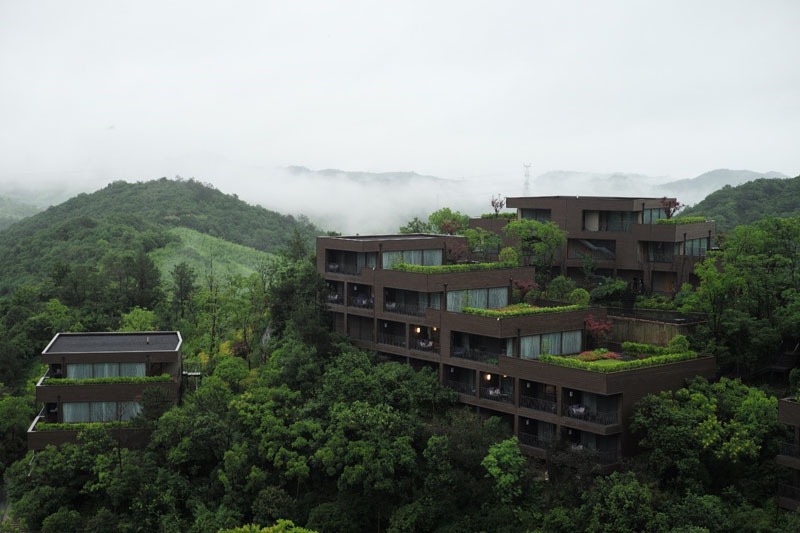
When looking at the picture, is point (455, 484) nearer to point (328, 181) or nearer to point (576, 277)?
point (576, 277)

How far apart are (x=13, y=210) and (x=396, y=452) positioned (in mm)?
124583

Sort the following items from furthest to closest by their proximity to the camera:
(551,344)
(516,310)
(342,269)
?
1. (342,269)
2. (516,310)
3. (551,344)

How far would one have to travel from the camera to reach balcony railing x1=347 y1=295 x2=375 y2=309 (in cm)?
4425

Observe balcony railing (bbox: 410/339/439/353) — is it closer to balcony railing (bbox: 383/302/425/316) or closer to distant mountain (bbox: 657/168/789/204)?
balcony railing (bbox: 383/302/425/316)

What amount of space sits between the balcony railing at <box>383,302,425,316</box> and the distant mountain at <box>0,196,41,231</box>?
333 ft

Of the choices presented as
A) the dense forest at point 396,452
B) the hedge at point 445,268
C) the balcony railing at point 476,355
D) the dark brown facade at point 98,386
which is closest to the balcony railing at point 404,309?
the hedge at point 445,268

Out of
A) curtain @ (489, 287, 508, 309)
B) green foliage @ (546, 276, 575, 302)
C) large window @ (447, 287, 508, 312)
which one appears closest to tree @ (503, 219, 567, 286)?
green foliage @ (546, 276, 575, 302)

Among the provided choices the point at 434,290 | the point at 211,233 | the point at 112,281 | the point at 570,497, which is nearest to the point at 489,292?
the point at 434,290

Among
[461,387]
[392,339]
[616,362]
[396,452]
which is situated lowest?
[396,452]

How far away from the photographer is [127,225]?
93.7 meters

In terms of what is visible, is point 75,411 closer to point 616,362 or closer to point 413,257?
point 413,257

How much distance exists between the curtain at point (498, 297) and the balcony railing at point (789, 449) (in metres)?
16.1

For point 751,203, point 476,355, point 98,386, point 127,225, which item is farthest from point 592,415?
point 127,225

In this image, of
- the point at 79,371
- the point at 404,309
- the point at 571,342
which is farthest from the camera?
the point at 404,309
